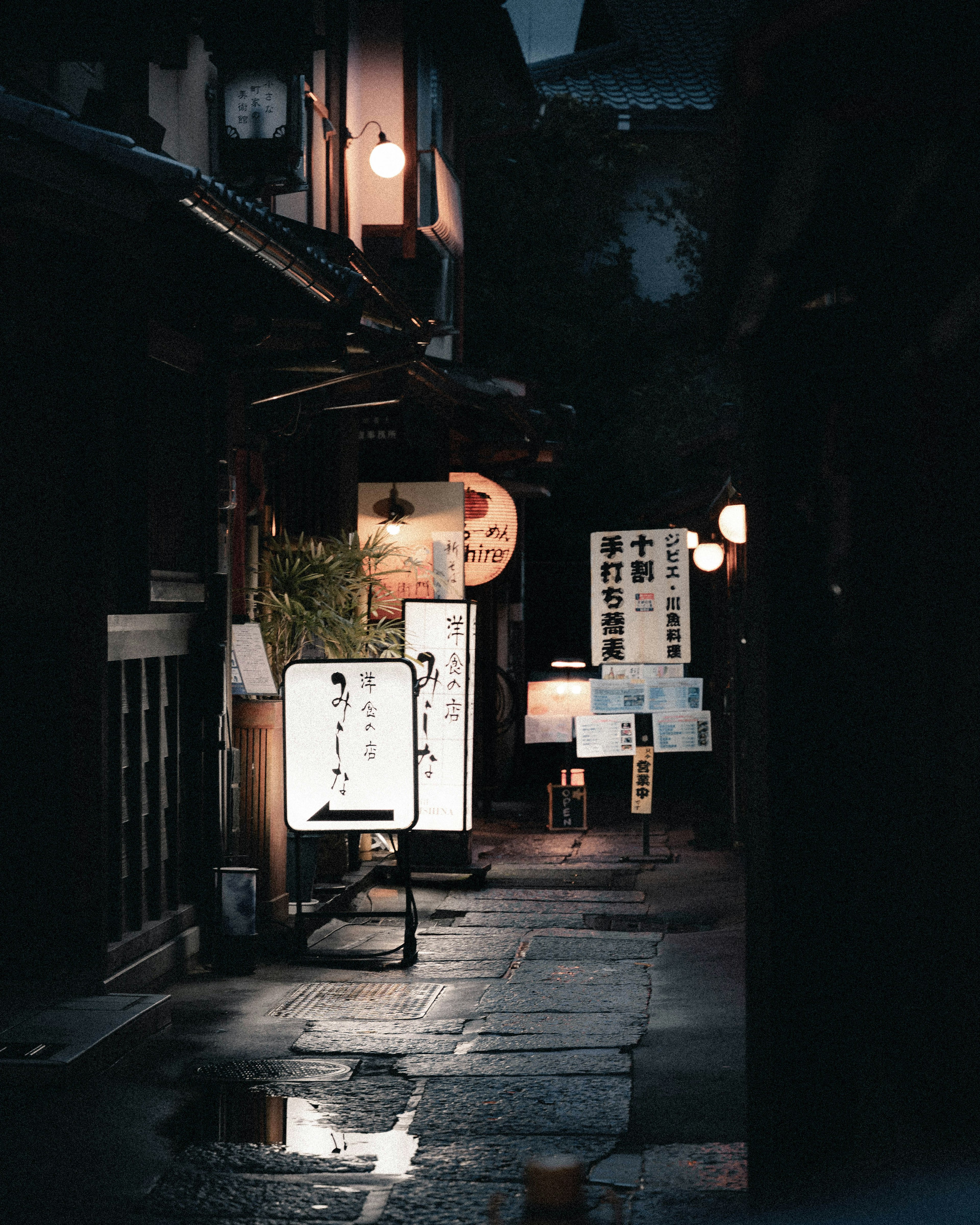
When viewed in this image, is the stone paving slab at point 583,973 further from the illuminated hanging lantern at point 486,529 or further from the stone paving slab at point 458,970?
the illuminated hanging lantern at point 486,529

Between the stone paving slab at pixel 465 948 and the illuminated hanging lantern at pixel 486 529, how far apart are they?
6.56 m

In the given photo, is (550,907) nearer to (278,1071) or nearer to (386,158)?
(278,1071)

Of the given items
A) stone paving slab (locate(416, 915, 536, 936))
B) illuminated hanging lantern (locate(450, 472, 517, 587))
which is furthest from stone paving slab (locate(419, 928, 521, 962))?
illuminated hanging lantern (locate(450, 472, 517, 587))

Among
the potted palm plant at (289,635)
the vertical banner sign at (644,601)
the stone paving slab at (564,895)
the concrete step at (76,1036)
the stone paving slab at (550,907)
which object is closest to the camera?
the concrete step at (76,1036)

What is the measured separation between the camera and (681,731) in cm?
1830

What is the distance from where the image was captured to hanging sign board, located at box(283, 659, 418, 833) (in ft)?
37.0

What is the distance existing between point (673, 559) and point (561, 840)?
4107 mm

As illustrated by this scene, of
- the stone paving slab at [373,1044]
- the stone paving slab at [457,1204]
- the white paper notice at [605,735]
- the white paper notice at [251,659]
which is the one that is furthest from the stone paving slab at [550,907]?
the stone paving slab at [457,1204]

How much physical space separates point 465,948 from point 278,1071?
3.88m

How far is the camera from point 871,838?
518 centimetres

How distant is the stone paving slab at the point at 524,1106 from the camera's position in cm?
720

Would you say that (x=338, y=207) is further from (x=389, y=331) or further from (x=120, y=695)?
(x=120, y=695)

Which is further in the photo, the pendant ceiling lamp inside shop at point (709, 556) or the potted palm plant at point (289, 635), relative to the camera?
the pendant ceiling lamp inside shop at point (709, 556)

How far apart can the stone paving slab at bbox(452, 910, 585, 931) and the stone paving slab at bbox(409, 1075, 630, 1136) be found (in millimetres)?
4834
